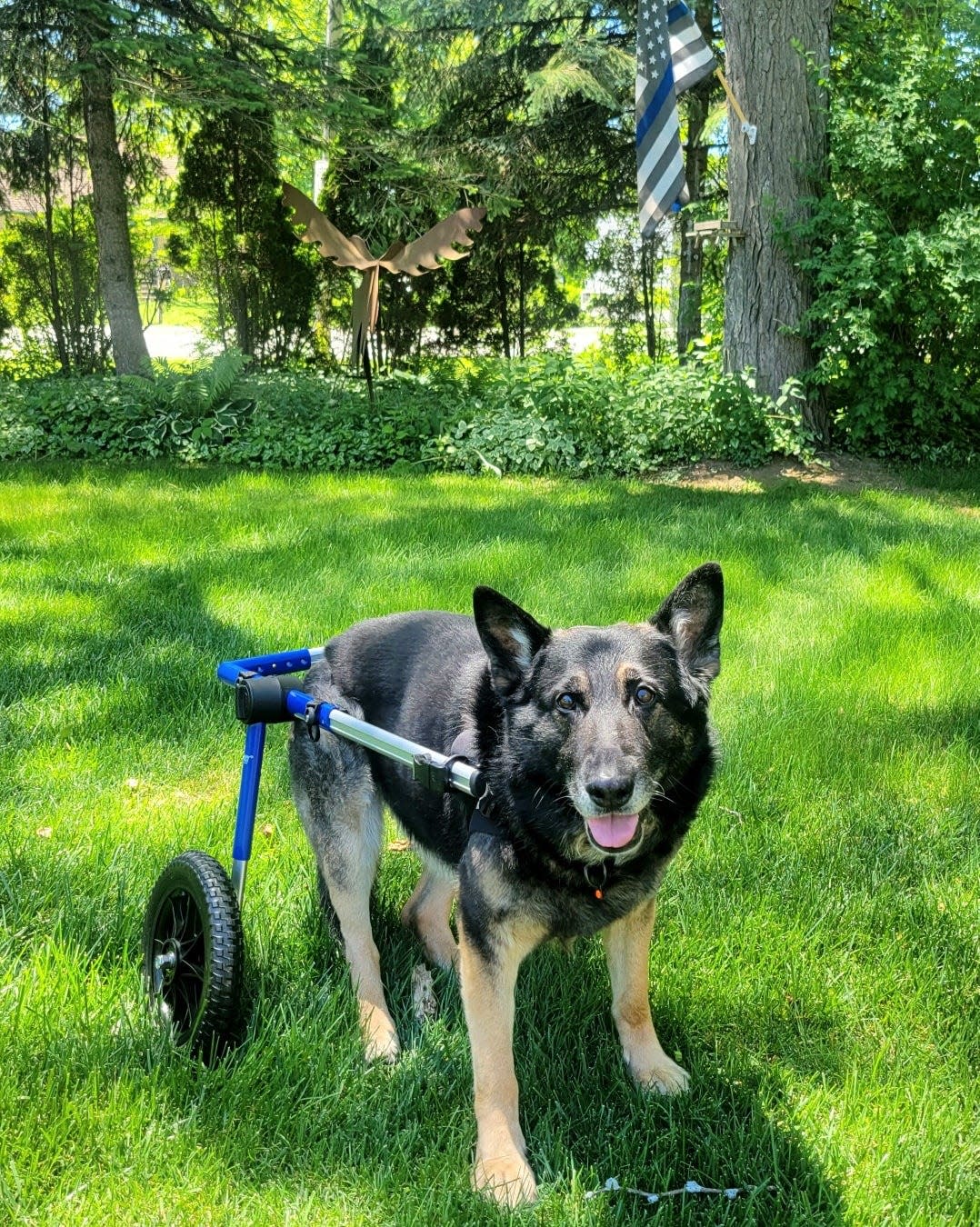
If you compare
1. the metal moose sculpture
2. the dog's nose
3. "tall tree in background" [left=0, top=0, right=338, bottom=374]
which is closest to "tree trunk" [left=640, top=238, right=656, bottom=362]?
the metal moose sculpture

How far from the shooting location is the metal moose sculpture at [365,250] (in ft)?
38.7

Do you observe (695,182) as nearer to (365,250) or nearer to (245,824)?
(365,250)

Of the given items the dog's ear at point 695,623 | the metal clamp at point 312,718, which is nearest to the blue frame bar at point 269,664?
the metal clamp at point 312,718

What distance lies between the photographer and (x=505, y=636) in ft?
7.82

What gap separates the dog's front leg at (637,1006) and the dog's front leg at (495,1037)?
393 mm

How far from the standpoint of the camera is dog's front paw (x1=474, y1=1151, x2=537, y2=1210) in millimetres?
2248

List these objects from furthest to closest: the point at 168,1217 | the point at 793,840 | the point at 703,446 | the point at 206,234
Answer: the point at 206,234
the point at 703,446
the point at 793,840
the point at 168,1217

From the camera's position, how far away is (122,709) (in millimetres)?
4621

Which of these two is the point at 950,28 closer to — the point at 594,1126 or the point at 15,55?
the point at 15,55

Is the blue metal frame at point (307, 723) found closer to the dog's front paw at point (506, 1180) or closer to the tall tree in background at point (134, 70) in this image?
the dog's front paw at point (506, 1180)

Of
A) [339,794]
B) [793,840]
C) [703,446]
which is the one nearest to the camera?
[339,794]

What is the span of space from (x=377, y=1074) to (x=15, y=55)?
49.6 feet

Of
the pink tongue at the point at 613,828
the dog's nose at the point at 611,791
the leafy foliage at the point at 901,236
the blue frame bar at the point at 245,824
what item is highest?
the leafy foliage at the point at 901,236

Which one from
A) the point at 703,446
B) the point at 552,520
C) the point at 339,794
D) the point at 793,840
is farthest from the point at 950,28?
the point at 339,794
